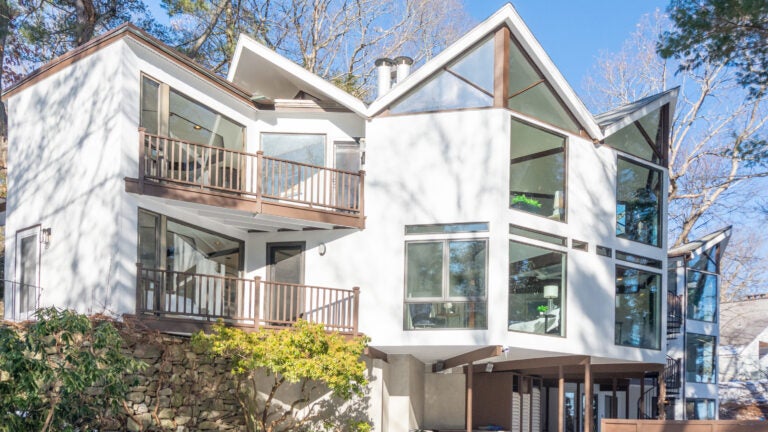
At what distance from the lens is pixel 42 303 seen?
43.1 feet

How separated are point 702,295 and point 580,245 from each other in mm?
9132

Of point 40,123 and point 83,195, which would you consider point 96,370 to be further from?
point 40,123

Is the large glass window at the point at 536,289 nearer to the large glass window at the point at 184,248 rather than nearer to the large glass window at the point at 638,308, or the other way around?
the large glass window at the point at 638,308

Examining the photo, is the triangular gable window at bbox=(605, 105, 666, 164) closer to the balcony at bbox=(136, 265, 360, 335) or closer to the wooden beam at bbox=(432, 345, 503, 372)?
the wooden beam at bbox=(432, 345, 503, 372)

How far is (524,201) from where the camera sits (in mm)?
14180

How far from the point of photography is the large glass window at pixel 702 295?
21.8m

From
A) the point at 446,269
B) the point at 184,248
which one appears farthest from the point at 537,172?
the point at 184,248

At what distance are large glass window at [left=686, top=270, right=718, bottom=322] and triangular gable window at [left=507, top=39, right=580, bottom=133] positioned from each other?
29.0 ft

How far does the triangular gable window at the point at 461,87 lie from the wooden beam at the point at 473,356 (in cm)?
427

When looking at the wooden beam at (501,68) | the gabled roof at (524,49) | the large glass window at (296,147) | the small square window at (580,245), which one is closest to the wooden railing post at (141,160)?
the large glass window at (296,147)

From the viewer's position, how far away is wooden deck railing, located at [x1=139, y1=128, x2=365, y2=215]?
41.9ft

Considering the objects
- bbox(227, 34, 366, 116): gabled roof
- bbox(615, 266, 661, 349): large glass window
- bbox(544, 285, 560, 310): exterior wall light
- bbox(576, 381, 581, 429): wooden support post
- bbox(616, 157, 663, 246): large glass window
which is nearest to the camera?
bbox(544, 285, 560, 310): exterior wall light

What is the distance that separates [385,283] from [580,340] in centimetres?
369

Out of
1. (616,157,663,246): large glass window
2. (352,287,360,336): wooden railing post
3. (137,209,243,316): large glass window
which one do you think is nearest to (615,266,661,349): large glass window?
(616,157,663,246): large glass window
